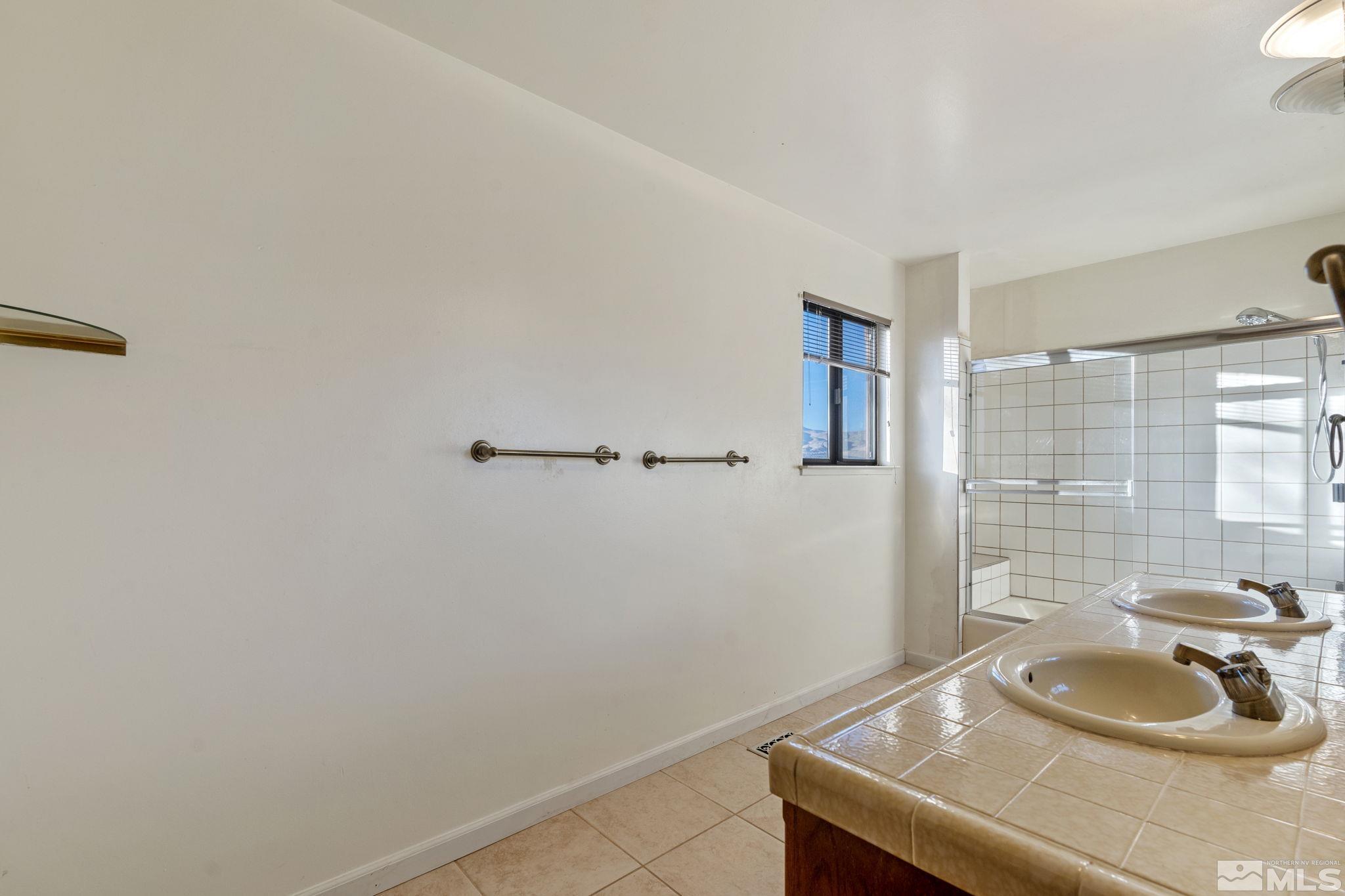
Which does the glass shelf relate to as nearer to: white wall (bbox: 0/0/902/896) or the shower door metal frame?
white wall (bbox: 0/0/902/896)

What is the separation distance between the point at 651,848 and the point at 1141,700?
53.1 inches

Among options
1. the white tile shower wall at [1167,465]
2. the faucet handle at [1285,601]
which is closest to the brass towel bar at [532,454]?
the faucet handle at [1285,601]

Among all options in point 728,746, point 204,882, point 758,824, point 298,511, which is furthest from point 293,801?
point 728,746

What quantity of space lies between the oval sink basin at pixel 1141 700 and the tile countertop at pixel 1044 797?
2cm

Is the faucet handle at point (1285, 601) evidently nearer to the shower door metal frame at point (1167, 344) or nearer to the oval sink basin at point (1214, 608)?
the oval sink basin at point (1214, 608)

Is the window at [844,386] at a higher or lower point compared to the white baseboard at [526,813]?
higher

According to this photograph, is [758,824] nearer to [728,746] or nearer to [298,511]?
[728,746]

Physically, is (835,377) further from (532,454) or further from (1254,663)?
(1254,663)

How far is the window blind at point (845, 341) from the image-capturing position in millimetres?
2936

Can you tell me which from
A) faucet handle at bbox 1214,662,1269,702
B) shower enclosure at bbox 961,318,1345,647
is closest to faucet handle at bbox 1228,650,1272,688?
faucet handle at bbox 1214,662,1269,702

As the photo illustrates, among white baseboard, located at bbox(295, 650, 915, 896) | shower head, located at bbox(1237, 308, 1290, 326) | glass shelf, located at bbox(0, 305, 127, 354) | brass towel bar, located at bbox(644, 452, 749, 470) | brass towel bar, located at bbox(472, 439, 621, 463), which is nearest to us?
glass shelf, located at bbox(0, 305, 127, 354)

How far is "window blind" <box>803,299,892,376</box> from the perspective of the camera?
116 inches

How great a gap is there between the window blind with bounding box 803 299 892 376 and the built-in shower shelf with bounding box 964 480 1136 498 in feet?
2.69

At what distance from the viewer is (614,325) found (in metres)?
2.11
